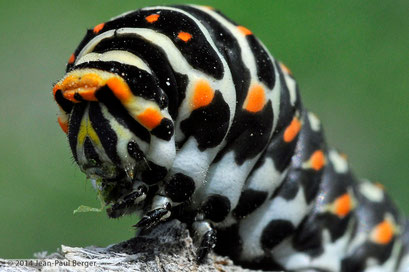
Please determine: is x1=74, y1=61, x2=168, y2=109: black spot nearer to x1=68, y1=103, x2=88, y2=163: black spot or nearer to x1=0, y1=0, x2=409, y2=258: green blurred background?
x1=68, y1=103, x2=88, y2=163: black spot

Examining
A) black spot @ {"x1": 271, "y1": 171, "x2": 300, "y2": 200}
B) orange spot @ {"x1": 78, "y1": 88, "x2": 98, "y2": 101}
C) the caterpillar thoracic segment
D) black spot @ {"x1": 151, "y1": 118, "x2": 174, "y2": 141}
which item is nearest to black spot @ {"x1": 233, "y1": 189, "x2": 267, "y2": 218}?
the caterpillar thoracic segment

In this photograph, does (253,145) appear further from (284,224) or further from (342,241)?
(342,241)

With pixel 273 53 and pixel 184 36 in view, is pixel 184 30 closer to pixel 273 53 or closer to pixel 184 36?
pixel 184 36

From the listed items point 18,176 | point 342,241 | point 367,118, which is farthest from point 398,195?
point 342,241

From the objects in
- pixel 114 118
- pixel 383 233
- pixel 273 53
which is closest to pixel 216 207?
pixel 114 118

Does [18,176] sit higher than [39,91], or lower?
lower

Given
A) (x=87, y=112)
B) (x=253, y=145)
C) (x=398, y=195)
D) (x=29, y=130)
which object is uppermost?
(x=87, y=112)

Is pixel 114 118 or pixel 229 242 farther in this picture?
pixel 229 242
